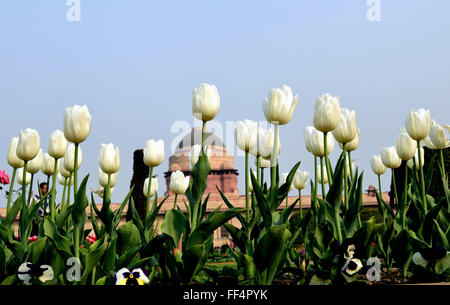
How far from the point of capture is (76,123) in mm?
Result: 3014

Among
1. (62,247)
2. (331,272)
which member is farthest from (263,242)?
(62,247)

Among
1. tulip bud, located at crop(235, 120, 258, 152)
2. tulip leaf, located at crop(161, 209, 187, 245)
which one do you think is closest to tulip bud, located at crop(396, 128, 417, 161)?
tulip bud, located at crop(235, 120, 258, 152)

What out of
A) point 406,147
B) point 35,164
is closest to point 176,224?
point 35,164

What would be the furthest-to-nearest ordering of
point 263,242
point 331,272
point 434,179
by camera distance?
1. point 434,179
2. point 331,272
3. point 263,242

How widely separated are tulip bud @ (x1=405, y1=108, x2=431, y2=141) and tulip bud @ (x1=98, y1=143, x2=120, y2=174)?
2.55m

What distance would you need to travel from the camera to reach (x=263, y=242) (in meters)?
2.84

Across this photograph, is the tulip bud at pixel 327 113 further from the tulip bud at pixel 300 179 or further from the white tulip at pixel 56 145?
the tulip bud at pixel 300 179

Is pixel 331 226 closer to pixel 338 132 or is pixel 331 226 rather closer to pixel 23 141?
pixel 338 132

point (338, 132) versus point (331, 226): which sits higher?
point (338, 132)

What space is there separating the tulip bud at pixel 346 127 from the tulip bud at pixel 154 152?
1754 mm

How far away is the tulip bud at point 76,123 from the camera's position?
9.89 feet

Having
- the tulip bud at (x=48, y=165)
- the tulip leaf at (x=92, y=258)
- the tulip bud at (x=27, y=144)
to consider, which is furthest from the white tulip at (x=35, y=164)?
the tulip leaf at (x=92, y=258)

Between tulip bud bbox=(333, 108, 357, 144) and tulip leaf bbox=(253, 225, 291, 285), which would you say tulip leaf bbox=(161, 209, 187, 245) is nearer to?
tulip leaf bbox=(253, 225, 291, 285)
